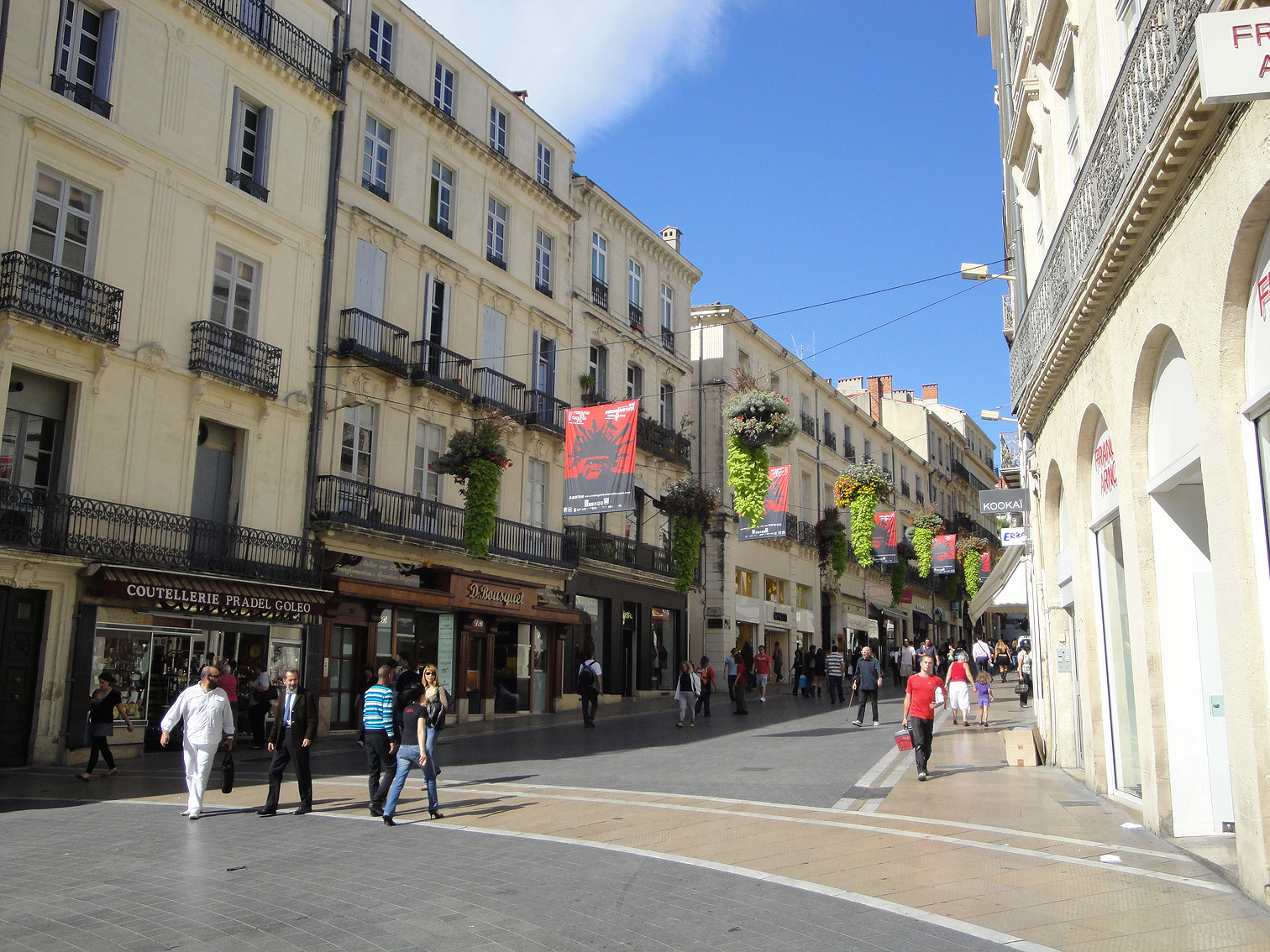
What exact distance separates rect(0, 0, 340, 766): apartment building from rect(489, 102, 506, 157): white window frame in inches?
260

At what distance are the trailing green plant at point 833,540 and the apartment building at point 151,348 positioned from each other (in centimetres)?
2655

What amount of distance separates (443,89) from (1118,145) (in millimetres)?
21950

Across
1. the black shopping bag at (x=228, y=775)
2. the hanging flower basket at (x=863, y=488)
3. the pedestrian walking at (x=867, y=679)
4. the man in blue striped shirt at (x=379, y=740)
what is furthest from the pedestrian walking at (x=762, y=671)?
the man in blue striped shirt at (x=379, y=740)

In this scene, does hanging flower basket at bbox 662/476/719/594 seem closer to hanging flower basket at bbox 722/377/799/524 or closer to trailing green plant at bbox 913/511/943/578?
hanging flower basket at bbox 722/377/799/524

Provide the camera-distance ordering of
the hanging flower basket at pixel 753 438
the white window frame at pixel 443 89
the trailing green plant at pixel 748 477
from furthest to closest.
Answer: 1. the white window frame at pixel 443 89
2. the trailing green plant at pixel 748 477
3. the hanging flower basket at pixel 753 438

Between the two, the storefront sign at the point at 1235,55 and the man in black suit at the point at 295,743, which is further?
the man in black suit at the point at 295,743

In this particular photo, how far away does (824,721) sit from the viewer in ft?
76.0

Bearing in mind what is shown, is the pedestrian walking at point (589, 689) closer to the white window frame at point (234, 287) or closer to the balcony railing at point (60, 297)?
the white window frame at point (234, 287)

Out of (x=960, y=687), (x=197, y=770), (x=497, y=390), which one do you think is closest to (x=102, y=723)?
(x=197, y=770)

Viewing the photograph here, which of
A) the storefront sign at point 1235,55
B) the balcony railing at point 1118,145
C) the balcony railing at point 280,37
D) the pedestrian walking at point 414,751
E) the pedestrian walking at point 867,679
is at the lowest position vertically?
the pedestrian walking at point 414,751

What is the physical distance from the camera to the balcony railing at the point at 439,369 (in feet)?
81.3

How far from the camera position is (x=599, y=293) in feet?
110

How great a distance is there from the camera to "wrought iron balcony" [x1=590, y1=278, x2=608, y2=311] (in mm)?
33094

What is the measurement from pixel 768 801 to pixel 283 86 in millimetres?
18311
